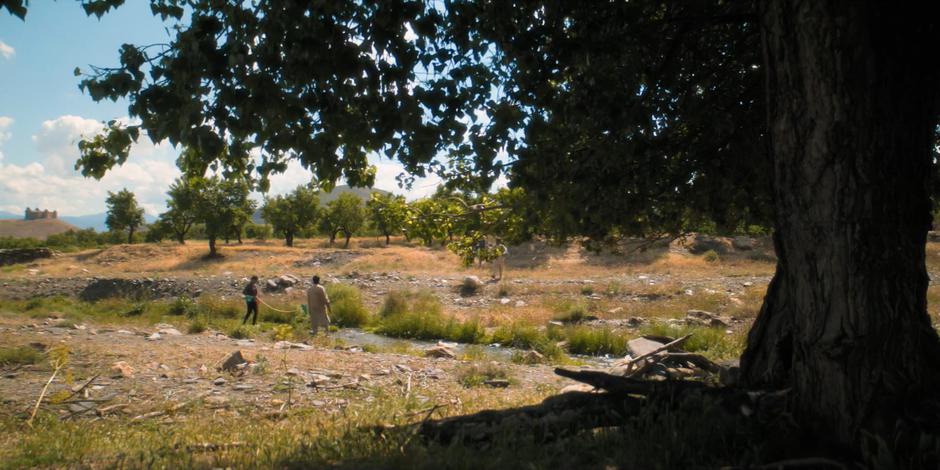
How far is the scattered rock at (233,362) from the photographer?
9266 millimetres

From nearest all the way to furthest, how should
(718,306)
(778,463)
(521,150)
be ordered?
(778,463), (521,150), (718,306)

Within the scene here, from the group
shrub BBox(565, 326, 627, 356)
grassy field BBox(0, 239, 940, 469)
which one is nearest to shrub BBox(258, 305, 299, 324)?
grassy field BBox(0, 239, 940, 469)

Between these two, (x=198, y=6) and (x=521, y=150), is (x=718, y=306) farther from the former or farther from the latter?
(x=198, y=6)

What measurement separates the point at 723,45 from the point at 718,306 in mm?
16408

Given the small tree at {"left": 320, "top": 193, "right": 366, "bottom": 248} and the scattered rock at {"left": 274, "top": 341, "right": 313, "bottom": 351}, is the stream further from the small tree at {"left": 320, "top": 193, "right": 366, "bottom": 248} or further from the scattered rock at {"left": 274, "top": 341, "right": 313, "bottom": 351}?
the small tree at {"left": 320, "top": 193, "right": 366, "bottom": 248}

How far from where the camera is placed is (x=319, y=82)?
16.6 ft

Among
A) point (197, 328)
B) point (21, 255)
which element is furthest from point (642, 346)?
point (21, 255)

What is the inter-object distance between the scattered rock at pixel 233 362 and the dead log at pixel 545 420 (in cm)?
551

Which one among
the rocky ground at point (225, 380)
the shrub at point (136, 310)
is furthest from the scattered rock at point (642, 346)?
the shrub at point (136, 310)

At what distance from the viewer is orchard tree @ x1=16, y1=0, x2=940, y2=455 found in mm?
3682

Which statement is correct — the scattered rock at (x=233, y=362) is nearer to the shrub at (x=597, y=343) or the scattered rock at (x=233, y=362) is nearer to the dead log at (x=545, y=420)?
the dead log at (x=545, y=420)

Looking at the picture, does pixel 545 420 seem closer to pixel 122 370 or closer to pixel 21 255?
pixel 122 370

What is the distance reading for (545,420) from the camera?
15.0 ft

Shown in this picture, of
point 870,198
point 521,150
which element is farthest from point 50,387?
point 870,198
